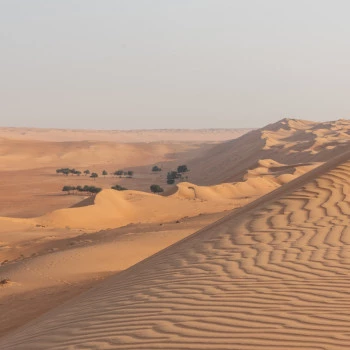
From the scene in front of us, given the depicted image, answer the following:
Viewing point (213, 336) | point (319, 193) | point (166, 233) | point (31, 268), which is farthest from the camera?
point (166, 233)

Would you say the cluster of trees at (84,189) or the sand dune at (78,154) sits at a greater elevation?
the sand dune at (78,154)

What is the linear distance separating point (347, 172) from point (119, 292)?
583cm

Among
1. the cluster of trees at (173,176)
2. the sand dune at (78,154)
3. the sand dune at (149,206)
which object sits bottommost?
the sand dune at (149,206)

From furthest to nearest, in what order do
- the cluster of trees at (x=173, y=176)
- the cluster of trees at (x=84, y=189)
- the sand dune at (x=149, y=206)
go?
the cluster of trees at (x=173, y=176) → the cluster of trees at (x=84, y=189) → the sand dune at (x=149, y=206)

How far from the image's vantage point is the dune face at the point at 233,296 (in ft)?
14.4

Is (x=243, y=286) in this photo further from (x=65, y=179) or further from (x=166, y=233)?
(x=65, y=179)

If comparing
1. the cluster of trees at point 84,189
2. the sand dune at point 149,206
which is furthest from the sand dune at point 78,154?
the sand dune at point 149,206

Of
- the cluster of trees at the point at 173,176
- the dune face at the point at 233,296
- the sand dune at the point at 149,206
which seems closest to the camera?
the dune face at the point at 233,296

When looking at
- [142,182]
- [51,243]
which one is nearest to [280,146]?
[142,182]

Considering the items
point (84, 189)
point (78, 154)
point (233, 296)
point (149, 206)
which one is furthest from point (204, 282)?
point (78, 154)

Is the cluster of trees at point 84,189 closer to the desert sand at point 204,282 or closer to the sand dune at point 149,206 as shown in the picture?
the sand dune at point 149,206

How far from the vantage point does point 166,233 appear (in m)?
15.9

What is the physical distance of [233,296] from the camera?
5.36 metres

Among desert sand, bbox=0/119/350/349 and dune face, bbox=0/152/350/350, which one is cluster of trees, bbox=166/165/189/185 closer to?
desert sand, bbox=0/119/350/349
